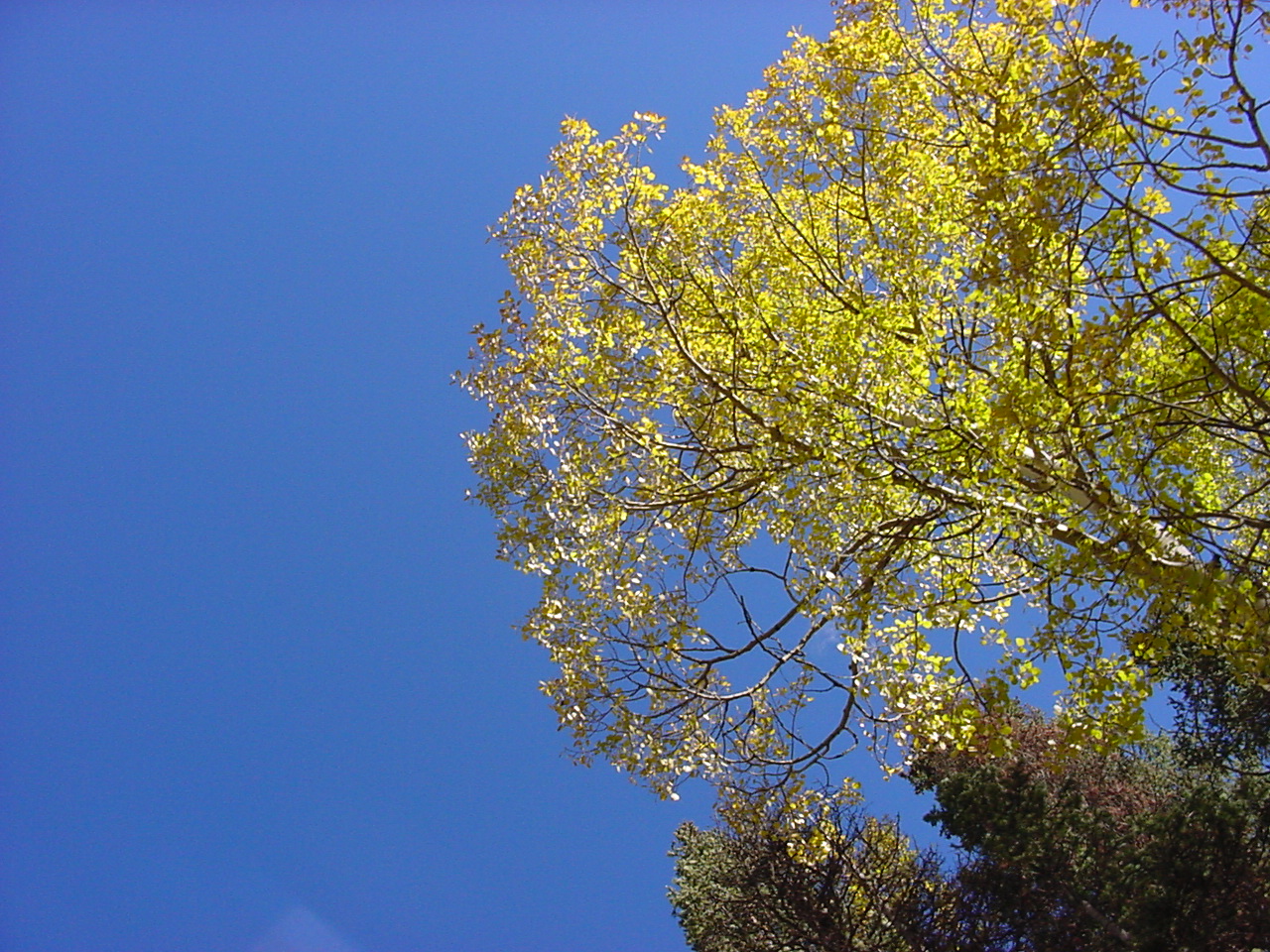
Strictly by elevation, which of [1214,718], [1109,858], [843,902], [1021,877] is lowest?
[843,902]

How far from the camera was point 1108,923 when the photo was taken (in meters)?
10.9

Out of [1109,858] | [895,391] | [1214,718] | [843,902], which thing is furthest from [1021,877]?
[895,391]

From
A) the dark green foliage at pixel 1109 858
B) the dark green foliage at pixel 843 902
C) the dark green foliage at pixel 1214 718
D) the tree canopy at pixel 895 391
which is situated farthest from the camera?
the dark green foliage at pixel 843 902

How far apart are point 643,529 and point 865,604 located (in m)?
2.06

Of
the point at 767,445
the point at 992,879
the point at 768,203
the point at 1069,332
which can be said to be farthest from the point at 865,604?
the point at 992,879

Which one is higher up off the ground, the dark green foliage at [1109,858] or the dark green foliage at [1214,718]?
the dark green foliage at [1214,718]

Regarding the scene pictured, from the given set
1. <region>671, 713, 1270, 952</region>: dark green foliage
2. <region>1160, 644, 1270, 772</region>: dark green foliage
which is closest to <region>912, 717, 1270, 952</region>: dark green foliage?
<region>671, 713, 1270, 952</region>: dark green foliage

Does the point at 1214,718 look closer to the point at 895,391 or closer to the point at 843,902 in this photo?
the point at 843,902

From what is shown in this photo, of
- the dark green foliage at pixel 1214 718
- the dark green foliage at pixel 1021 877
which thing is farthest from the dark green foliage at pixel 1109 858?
the dark green foliage at pixel 1214 718

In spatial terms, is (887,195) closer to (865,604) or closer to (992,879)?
(865,604)

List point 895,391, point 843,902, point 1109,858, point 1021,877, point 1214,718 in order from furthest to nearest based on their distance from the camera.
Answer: point 843,902 < point 1214,718 < point 1021,877 < point 1109,858 < point 895,391

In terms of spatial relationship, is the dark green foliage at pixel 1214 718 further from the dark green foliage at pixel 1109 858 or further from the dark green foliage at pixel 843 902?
the dark green foliage at pixel 843 902

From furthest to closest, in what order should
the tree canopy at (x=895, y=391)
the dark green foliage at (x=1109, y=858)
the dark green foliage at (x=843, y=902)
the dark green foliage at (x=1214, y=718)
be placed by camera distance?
the dark green foliage at (x=843, y=902), the dark green foliage at (x=1214, y=718), the dark green foliage at (x=1109, y=858), the tree canopy at (x=895, y=391)

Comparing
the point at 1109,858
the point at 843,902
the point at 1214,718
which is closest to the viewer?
the point at 1109,858
